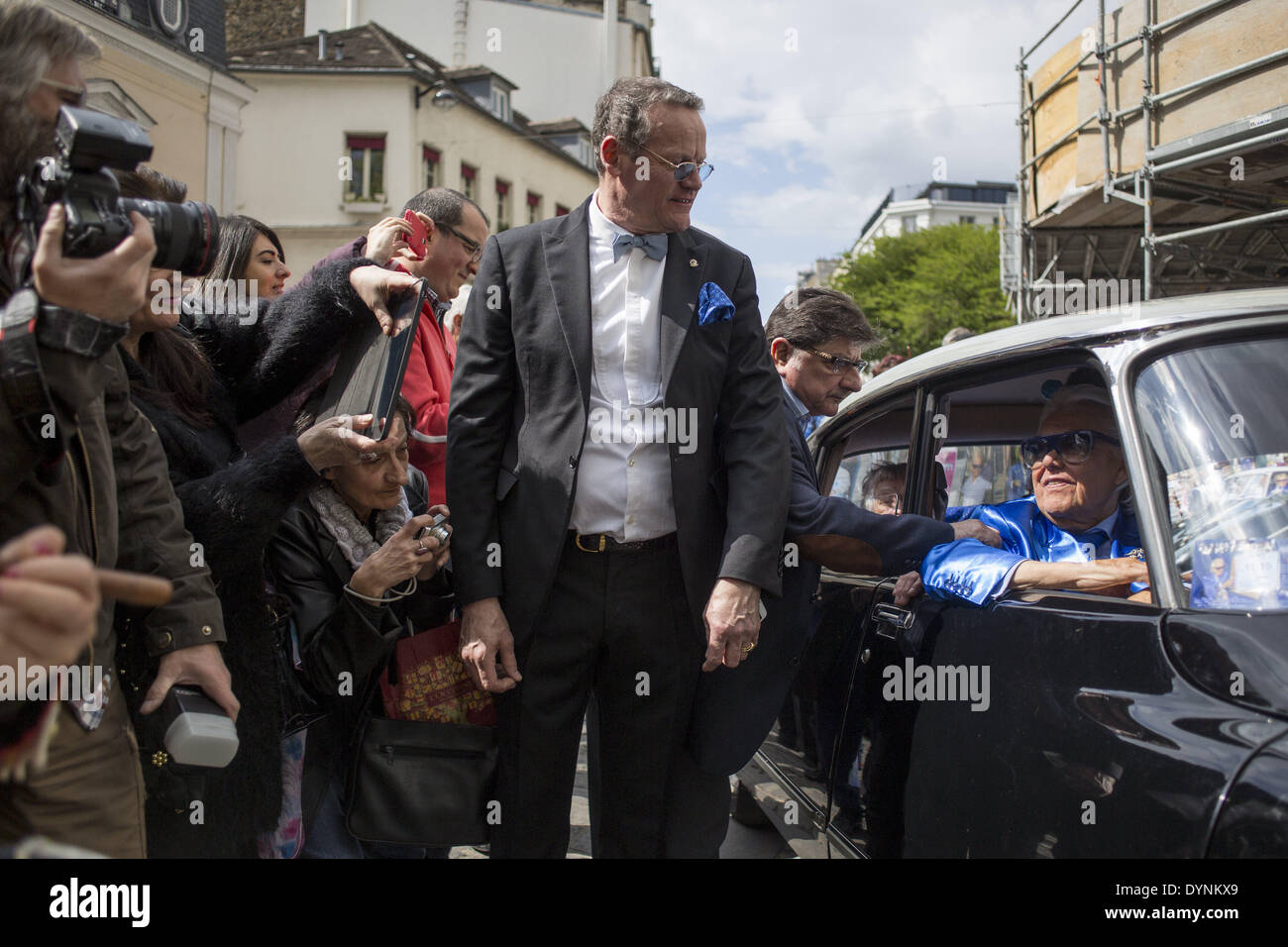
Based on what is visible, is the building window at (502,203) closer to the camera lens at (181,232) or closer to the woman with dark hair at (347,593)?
the woman with dark hair at (347,593)

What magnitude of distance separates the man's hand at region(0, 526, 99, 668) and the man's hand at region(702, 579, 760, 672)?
1.57m

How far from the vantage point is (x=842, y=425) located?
3.80 metres

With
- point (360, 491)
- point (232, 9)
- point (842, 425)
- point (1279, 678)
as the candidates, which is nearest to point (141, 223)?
point (360, 491)

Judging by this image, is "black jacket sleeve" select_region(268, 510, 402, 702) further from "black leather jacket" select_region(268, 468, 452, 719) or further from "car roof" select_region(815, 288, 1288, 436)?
"car roof" select_region(815, 288, 1288, 436)

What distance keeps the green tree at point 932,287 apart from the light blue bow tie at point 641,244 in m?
34.3

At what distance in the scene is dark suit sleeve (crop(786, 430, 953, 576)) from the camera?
8.57 ft

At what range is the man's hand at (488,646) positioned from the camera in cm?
243

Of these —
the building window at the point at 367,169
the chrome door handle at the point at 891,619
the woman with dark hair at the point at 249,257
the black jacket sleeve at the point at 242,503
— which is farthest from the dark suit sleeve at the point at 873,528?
the building window at the point at 367,169

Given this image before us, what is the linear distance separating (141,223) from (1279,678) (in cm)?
191

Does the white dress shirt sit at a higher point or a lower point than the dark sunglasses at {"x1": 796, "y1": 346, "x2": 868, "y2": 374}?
lower

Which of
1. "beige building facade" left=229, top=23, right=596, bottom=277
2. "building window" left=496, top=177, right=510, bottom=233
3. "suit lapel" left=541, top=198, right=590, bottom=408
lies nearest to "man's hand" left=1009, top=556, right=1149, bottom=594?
"suit lapel" left=541, top=198, right=590, bottom=408

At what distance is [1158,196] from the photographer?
9508 millimetres

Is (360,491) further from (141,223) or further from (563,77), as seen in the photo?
(563,77)

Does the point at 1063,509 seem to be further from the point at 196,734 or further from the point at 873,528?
the point at 196,734
